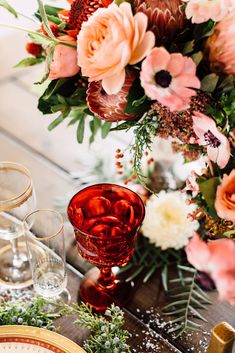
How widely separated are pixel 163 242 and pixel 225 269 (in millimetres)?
448

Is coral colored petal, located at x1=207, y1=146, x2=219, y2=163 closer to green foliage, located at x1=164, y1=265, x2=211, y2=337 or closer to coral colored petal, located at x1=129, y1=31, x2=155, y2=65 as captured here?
coral colored petal, located at x1=129, y1=31, x2=155, y2=65

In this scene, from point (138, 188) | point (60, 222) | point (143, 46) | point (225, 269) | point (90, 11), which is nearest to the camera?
point (225, 269)

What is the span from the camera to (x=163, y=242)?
111cm

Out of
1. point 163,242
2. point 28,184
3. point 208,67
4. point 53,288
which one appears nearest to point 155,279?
point 163,242

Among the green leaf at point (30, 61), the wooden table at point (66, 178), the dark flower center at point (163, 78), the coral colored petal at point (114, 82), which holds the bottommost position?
the wooden table at point (66, 178)

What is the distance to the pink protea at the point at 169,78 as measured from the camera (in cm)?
78

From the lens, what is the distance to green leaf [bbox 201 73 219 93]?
2.73 feet

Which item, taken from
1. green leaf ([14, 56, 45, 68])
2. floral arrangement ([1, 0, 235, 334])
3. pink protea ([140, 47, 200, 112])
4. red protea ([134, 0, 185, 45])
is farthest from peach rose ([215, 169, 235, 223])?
green leaf ([14, 56, 45, 68])

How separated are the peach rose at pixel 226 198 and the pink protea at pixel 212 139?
0.05 metres

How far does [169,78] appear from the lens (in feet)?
2.59

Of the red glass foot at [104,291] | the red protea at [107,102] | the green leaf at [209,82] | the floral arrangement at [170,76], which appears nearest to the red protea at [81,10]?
the floral arrangement at [170,76]

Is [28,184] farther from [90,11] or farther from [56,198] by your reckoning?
[90,11]

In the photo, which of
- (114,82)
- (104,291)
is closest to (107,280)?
(104,291)

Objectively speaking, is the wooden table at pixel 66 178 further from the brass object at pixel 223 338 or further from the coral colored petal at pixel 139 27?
the coral colored petal at pixel 139 27
